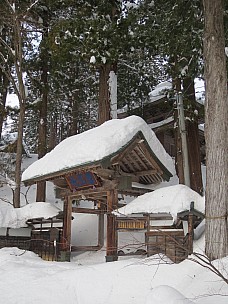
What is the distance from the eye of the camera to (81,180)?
33.9 feet

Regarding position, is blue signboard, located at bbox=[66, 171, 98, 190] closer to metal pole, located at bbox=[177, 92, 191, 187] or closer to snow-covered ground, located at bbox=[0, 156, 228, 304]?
metal pole, located at bbox=[177, 92, 191, 187]

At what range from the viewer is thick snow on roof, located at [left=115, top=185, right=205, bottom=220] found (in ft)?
23.9

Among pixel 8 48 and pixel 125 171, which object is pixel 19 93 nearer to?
pixel 8 48

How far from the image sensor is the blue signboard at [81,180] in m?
9.90

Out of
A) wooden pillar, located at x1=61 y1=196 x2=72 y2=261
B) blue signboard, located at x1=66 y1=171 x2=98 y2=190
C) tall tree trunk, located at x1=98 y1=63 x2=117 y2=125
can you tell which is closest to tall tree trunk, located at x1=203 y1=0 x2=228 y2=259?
blue signboard, located at x1=66 y1=171 x2=98 y2=190

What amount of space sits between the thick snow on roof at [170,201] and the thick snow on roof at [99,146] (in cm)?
140

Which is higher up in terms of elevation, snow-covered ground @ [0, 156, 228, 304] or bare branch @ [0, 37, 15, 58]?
bare branch @ [0, 37, 15, 58]

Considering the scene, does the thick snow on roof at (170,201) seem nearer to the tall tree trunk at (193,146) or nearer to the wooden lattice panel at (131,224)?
the wooden lattice panel at (131,224)

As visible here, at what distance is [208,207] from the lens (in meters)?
6.33

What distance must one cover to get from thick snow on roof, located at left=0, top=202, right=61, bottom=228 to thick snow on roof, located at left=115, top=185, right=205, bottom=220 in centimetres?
411

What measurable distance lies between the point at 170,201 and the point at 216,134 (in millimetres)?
1785

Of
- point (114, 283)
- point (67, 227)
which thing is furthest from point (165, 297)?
point (67, 227)

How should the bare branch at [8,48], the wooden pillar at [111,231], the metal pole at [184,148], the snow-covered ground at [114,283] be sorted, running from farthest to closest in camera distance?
the bare branch at [8,48] < the wooden pillar at [111,231] < the metal pole at [184,148] < the snow-covered ground at [114,283]

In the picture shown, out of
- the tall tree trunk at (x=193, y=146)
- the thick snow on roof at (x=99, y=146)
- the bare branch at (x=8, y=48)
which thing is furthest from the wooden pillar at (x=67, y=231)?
the bare branch at (x=8, y=48)
